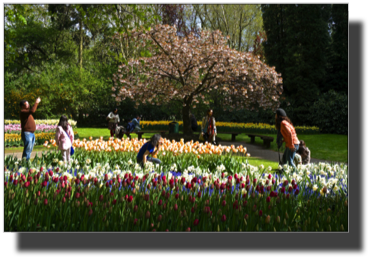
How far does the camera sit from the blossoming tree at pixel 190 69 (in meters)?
13.5

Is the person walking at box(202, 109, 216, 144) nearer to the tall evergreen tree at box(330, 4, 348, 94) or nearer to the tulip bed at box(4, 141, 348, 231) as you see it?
the tulip bed at box(4, 141, 348, 231)

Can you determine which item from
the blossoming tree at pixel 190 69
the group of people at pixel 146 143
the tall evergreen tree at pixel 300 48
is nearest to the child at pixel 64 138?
the group of people at pixel 146 143

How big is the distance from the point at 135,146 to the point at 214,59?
23.5 ft

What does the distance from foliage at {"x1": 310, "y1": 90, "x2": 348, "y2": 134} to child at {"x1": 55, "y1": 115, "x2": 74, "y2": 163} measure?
45.4 feet

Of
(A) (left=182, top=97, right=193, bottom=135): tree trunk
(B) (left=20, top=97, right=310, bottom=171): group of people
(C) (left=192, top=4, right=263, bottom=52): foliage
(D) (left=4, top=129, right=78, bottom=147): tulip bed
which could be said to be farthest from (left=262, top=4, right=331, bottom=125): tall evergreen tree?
(D) (left=4, top=129, right=78, bottom=147): tulip bed

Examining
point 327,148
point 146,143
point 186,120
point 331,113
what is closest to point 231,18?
point 331,113

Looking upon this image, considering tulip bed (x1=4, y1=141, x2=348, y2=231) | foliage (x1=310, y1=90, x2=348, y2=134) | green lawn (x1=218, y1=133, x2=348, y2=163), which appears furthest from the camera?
foliage (x1=310, y1=90, x2=348, y2=134)

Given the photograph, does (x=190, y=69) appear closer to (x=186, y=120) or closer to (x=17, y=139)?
(x=186, y=120)

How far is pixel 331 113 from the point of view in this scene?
16953 millimetres

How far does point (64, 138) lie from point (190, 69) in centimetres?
852

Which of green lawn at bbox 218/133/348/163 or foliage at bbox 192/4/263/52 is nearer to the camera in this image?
green lawn at bbox 218/133/348/163

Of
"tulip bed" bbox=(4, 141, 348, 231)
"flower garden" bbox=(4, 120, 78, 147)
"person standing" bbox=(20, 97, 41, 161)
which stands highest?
"person standing" bbox=(20, 97, 41, 161)

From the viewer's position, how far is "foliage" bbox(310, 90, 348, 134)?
16531mm

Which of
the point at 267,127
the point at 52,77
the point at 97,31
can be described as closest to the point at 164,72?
the point at 267,127
